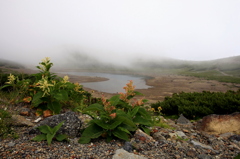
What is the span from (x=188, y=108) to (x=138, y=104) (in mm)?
7041

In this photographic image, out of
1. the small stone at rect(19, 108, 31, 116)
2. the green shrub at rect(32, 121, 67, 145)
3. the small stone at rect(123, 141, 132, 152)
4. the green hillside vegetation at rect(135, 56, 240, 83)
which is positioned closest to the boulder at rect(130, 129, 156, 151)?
the small stone at rect(123, 141, 132, 152)

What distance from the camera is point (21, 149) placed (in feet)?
8.20

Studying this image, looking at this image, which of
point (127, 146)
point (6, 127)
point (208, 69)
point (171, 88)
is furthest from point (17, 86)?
point (208, 69)

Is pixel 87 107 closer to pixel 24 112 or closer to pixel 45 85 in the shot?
pixel 45 85

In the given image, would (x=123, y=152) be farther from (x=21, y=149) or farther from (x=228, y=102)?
(x=228, y=102)

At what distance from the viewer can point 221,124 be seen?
18.1 feet

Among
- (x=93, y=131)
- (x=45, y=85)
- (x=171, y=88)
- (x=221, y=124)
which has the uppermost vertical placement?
(x=45, y=85)

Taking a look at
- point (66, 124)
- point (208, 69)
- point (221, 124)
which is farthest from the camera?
point (208, 69)

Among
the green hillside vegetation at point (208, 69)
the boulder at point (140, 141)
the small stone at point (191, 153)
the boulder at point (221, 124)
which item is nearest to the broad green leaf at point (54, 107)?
the boulder at point (140, 141)

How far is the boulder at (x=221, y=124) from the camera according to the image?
5408 millimetres

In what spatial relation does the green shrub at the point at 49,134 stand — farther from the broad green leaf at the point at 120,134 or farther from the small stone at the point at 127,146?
the small stone at the point at 127,146

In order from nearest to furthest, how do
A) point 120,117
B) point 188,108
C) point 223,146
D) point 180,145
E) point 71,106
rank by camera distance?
point 120,117, point 180,145, point 223,146, point 71,106, point 188,108

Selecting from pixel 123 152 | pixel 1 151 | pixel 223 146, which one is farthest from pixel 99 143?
pixel 223 146

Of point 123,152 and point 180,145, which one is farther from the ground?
point 123,152
